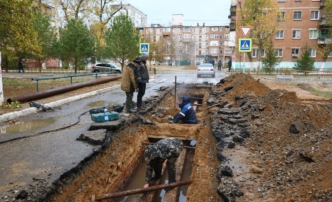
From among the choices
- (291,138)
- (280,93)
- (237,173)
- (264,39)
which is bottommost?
(237,173)

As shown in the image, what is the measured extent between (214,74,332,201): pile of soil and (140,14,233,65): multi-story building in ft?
254

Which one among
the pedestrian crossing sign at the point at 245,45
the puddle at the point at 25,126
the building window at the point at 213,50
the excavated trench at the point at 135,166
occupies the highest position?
the building window at the point at 213,50

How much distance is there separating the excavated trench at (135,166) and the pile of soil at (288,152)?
2.69 feet

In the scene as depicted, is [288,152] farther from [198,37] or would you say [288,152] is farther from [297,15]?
[198,37]

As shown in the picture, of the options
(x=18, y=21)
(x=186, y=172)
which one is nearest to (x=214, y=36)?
(x=18, y=21)

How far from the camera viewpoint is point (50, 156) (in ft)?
14.6

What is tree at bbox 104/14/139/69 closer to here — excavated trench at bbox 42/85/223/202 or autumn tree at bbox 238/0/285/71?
autumn tree at bbox 238/0/285/71

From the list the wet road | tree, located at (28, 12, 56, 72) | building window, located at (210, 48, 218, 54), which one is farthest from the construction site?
building window, located at (210, 48, 218, 54)

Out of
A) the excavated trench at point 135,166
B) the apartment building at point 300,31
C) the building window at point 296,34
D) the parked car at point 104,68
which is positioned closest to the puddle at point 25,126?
the excavated trench at point 135,166

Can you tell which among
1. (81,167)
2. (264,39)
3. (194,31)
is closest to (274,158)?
(81,167)

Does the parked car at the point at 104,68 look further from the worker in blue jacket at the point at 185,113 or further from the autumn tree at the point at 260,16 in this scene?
the worker in blue jacket at the point at 185,113

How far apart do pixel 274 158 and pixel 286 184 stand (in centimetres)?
96

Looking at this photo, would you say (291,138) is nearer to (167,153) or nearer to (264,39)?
(167,153)

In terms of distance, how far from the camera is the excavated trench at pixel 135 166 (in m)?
4.11
